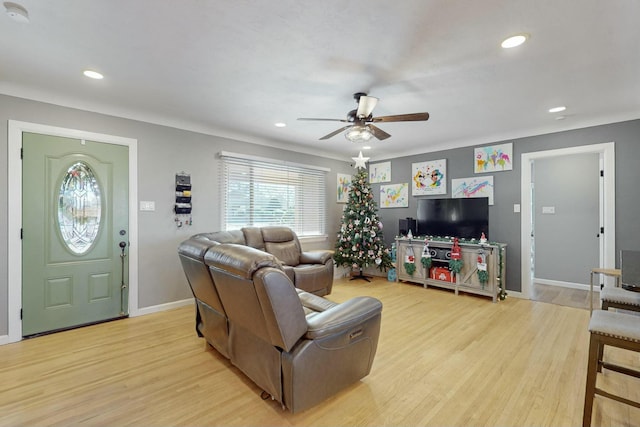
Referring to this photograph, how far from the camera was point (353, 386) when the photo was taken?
84.6 inches

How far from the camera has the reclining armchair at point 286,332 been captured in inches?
65.4

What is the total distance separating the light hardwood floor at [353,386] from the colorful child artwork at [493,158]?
2.37 metres

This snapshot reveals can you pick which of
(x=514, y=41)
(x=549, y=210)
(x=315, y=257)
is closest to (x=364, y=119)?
(x=514, y=41)

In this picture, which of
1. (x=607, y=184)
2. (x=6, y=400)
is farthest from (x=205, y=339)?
(x=607, y=184)

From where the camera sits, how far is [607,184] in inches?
148

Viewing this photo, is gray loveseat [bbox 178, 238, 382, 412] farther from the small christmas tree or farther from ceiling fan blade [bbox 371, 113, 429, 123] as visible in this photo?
the small christmas tree

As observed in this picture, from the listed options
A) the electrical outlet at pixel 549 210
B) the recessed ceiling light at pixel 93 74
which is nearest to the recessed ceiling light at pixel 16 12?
the recessed ceiling light at pixel 93 74

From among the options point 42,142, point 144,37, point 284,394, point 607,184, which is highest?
point 144,37

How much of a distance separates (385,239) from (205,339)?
4220mm

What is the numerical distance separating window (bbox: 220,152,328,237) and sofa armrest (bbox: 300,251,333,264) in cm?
81

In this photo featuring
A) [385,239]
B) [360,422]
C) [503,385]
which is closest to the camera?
[360,422]

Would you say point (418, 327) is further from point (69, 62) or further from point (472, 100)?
point (69, 62)

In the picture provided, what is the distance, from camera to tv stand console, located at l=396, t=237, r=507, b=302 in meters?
4.26

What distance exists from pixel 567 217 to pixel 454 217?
2.02 meters
